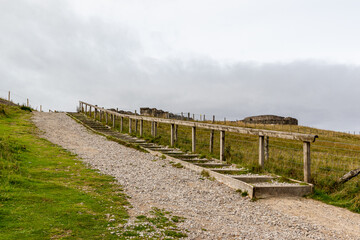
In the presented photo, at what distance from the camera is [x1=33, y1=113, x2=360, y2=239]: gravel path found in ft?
19.9

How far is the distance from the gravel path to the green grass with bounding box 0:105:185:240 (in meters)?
0.51

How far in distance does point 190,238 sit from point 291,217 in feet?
10.6

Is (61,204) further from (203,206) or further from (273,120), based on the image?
(273,120)

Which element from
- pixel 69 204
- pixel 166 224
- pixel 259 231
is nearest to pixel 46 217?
pixel 69 204

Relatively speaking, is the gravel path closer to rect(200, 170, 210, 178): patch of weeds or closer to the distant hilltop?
rect(200, 170, 210, 178): patch of weeds

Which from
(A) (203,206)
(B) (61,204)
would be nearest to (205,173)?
(A) (203,206)

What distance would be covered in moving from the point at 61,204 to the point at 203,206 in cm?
350

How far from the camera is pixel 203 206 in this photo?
303 inches

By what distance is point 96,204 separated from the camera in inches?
270

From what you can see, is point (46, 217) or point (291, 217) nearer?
point (46, 217)

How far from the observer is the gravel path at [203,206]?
6062mm

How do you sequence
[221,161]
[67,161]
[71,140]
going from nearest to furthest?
[67,161], [221,161], [71,140]

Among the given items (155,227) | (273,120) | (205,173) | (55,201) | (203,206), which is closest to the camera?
(155,227)

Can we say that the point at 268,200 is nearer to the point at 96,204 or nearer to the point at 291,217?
the point at 291,217
